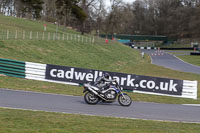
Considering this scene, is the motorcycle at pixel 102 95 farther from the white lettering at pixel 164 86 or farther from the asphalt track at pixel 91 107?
the white lettering at pixel 164 86

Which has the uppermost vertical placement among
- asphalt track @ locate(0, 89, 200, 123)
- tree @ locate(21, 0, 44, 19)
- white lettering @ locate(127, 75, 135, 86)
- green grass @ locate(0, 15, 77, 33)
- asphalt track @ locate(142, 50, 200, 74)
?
tree @ locate(21, 0, 44, 19)

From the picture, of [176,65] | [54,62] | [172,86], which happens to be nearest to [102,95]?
[172,86]

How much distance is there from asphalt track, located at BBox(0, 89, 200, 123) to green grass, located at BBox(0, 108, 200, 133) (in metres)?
0.93

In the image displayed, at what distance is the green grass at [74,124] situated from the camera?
870 cm

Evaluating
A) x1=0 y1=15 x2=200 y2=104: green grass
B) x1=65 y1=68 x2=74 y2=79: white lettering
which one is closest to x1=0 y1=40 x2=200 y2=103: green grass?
x1=0 y1=15 x2=200 y2=104: green grass

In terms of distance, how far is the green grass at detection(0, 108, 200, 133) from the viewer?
28.6 feet

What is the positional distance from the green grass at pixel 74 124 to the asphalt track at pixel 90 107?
931 mm

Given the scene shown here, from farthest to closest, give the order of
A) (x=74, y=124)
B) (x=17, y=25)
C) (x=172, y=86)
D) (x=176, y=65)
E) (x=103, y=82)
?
(x=17, y=25)
(x=176, y=65)
(x=172, y=86)
(x=103, y=82)
(x=74, y=124)

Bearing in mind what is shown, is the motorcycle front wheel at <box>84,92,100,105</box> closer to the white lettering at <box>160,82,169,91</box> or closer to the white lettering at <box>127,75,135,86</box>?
the white lettering at <box>127,75,135,86</box>

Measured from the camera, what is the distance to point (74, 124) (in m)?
9.71

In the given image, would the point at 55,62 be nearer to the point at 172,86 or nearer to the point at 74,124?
the point at 172,86

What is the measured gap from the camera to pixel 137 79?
18.8m

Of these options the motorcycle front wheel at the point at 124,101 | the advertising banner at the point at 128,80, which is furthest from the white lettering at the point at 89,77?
the motorcycle front wheel at the point at 124,101

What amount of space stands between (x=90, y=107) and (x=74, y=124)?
3.54 metres
